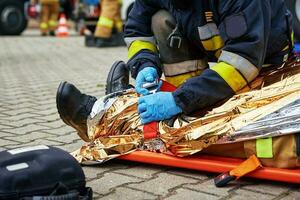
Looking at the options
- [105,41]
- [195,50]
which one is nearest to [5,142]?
[195,50]

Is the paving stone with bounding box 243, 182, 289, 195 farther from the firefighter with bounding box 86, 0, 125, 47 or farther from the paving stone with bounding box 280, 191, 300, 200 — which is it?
the firefighter with bounding box 86, 0, 125, 47

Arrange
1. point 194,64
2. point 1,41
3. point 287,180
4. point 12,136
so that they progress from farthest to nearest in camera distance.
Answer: point 1,41, point 12,136, point 194,64, point 287,180

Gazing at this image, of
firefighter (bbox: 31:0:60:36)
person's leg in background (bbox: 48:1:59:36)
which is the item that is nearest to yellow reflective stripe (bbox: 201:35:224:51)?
firefighter (bbox: 31:0:60:36)

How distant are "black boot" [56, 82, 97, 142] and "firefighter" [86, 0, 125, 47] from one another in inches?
217

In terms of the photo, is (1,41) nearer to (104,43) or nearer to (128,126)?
(104,43)

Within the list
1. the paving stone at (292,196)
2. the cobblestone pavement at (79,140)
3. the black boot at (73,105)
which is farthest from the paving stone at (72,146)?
the paving stone at (292,196)

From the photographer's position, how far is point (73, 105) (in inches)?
95.5

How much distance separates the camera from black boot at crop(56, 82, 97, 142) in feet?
7.88

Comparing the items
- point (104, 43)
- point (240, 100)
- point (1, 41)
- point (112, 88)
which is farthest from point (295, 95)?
point (1, 41)

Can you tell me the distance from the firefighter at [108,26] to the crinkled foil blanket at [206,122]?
17.9 ft

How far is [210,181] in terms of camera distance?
2178mm

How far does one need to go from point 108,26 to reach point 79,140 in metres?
5.27

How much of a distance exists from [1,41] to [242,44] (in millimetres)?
7787

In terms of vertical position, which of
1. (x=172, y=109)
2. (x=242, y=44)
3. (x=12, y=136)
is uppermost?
(x=242, y=44)
